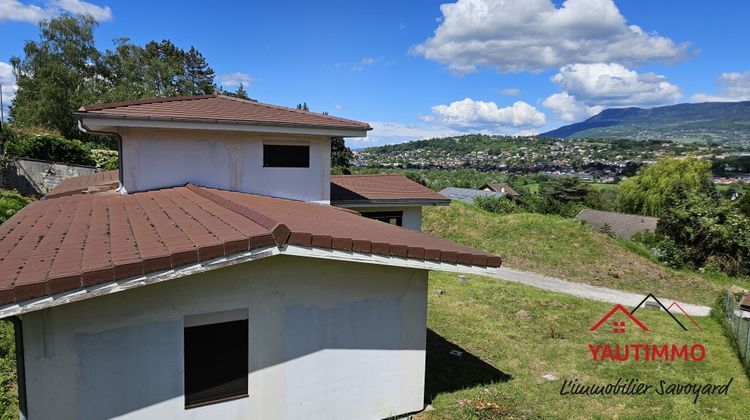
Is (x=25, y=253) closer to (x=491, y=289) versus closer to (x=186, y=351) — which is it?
(x=186, y=351)

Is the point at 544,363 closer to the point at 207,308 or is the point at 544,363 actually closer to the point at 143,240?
the point at 207,308

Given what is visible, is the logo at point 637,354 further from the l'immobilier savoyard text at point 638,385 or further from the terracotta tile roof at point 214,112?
the terracotta tile roof at point 214,112

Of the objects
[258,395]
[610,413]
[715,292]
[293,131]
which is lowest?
[715,292]

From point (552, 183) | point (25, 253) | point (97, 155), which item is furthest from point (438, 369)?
point (552, 183)

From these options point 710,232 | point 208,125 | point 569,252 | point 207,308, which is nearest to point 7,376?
point 207,308

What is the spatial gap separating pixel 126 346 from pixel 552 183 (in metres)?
68.2

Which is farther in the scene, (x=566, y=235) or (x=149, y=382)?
(x=566, y=235)

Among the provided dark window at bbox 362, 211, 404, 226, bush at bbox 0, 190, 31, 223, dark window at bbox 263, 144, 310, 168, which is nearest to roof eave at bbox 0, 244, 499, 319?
dark window at bbox 263, 144, 310, 168

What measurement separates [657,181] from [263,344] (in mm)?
51730

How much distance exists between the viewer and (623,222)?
3919 cm

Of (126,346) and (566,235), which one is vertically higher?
(126,346)

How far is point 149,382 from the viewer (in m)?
5.04

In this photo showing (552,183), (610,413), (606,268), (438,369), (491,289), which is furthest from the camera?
(552,183)

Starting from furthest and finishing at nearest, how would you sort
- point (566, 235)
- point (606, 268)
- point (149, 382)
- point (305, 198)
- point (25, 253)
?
point (566, 235)
point (606, 268)
point (305, 198)
point (149, 382)
point (25, 253)
